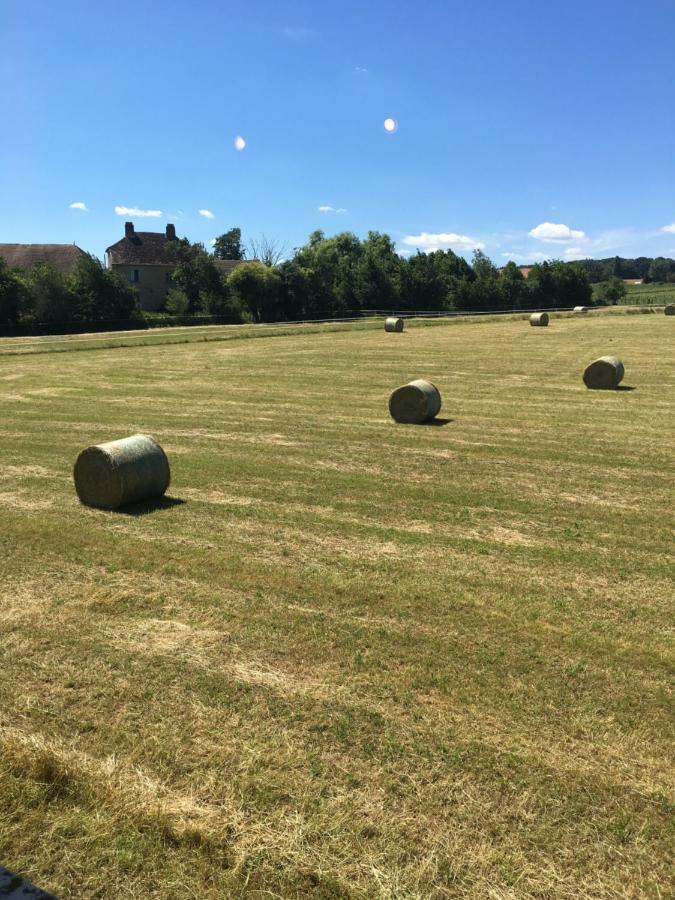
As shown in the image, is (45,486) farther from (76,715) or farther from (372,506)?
(76,715)

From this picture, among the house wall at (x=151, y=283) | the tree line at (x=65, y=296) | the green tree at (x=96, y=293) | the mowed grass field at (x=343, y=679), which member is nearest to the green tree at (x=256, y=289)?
the tree line at (x=65, y=296)

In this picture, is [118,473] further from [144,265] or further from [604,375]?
[144,265]

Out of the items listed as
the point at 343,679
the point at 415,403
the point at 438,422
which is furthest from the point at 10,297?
the point at 343,679

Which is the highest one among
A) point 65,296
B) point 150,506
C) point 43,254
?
point 43,254

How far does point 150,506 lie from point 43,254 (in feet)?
337

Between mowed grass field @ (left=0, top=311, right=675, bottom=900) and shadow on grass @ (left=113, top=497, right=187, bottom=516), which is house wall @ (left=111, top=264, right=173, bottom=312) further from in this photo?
shadow on grass @ (left=113, top=497, right=187, bottom=516)

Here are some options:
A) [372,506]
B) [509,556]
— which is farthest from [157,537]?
[509,556]

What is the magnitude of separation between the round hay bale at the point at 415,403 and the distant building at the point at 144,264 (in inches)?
3565

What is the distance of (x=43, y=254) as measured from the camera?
333 feet

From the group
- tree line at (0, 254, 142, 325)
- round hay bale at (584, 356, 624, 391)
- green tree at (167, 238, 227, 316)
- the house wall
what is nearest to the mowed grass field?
round hay bale at (584, 356, 624, 391)

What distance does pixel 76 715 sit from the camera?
6324 mm

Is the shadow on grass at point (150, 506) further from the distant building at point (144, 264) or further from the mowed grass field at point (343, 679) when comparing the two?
the distant building at point (144, 264)

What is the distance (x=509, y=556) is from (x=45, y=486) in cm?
950

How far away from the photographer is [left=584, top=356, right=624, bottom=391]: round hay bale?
26000mm
